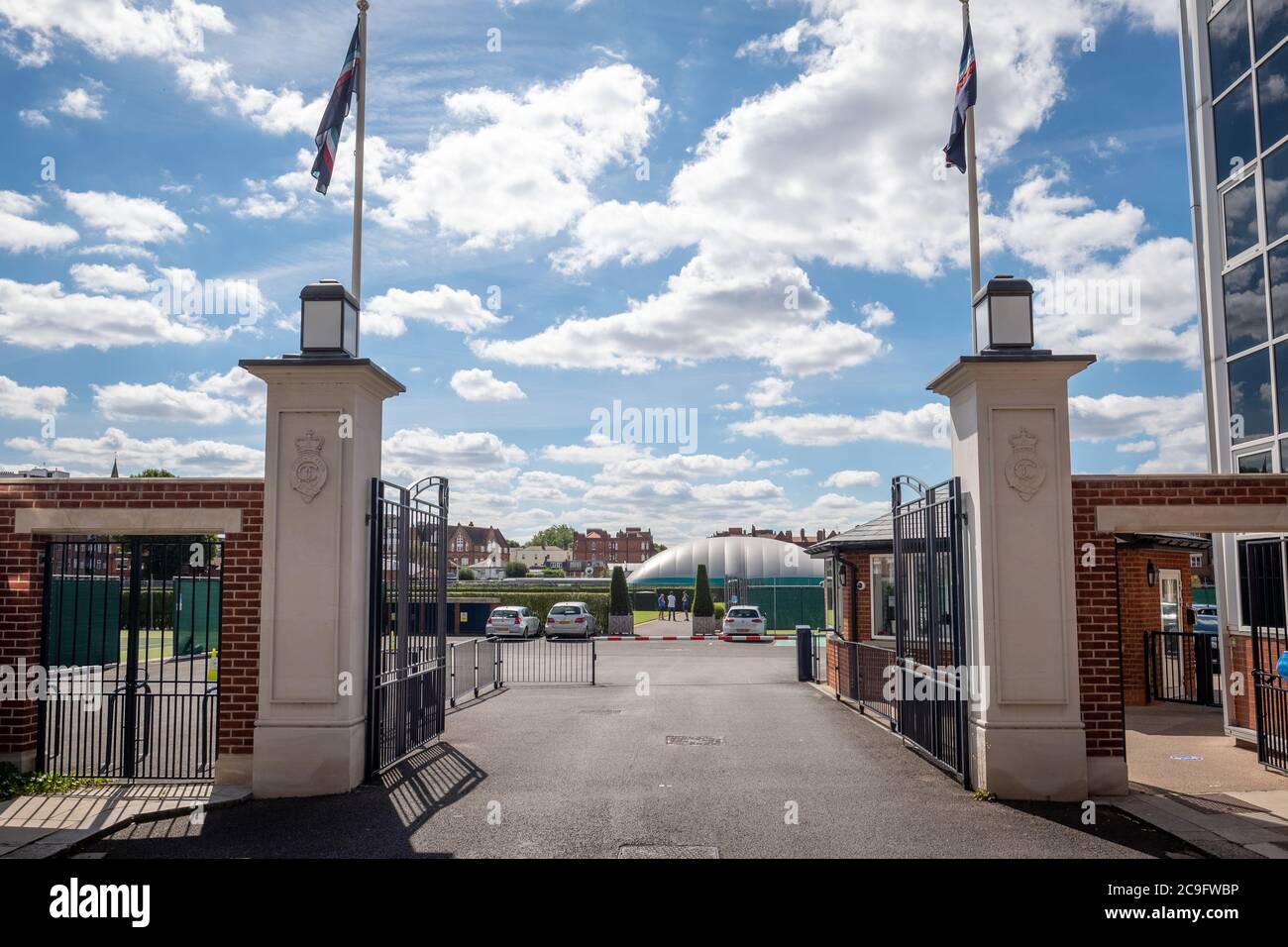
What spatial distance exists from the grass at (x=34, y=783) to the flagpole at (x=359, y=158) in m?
5.75

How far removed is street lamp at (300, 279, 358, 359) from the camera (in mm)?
9766

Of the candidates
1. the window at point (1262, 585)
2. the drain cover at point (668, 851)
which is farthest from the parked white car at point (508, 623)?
the drain cover at point (668, 851)

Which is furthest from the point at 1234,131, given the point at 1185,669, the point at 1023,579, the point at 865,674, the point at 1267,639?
the point at 865,674

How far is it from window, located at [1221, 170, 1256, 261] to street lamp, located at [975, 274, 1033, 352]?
528 cm

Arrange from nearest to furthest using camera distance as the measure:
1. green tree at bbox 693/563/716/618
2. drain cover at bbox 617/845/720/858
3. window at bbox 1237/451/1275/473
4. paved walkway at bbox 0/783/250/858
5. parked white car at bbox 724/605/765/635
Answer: drain cover at bbox 617/845/720/858 → paved walkway at bbox 0/783/250/858 → window at bbox 1237/451/1275/473 → parked white car at bbox 724/605/765/635 → green tree at bbox 693/563/716/618

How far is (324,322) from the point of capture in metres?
9.82

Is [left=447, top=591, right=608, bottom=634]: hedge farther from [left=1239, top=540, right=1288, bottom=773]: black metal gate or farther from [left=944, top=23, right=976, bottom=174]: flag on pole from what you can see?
[left=944, top=23, right=976, bottom=174]: flag on pole

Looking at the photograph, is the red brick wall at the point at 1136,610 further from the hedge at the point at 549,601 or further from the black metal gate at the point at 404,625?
the hedge at the point at 549,601

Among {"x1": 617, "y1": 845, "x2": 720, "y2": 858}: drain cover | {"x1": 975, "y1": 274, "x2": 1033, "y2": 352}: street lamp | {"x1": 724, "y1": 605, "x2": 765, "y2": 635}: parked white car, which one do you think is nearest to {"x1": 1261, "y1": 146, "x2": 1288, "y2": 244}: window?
{"x1": 975, "y1": 274, "x2": 1033, "y2": 352}: street lamp

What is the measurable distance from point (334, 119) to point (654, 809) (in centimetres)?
869

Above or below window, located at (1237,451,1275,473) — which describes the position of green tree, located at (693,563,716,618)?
below

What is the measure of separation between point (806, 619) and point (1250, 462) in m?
33.6

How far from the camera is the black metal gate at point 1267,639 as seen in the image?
10445 mm

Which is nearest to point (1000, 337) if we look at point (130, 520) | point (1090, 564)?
point (1090, 564)
